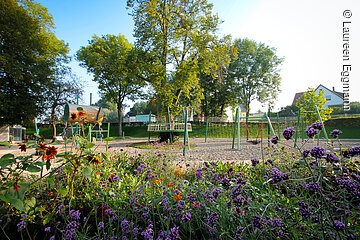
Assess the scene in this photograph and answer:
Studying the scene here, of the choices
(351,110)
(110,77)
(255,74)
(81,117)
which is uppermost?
(255,74)

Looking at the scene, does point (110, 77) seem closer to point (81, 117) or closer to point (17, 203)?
point (81, 117)

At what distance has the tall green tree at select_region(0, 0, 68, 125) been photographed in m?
13.0

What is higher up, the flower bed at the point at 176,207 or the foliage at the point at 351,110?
the foliage at the point at 351,110

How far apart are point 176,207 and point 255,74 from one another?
30419mm

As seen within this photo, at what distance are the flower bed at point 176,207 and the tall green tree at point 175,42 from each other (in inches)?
394

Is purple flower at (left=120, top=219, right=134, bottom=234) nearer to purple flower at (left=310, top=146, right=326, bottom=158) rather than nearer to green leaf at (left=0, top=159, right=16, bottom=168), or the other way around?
green leaf at (left=0, top=159, right=16, bottom=168)

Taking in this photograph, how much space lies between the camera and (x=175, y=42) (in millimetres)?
12445

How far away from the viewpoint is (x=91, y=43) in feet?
81.3

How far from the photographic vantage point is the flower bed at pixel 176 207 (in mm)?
1016

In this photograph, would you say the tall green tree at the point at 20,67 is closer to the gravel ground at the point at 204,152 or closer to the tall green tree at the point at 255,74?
the gravel ground at the point at 204,152

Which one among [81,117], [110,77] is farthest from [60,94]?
[81,117]

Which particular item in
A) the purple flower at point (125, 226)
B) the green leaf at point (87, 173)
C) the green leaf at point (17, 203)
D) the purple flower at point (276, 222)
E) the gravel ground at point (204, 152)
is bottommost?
the gravel ground at point (204, 152)

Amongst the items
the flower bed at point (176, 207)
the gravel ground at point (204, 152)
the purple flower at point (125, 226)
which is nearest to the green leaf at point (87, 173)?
the flower bed at point (176, 207)

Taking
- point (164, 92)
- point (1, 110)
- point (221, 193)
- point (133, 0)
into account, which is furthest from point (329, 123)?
point (1, 110)
